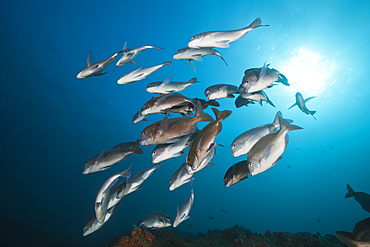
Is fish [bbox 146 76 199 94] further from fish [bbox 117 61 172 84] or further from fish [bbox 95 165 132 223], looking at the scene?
fish [bbox 95 165 132 223]

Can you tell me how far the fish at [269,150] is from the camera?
5.40 ft

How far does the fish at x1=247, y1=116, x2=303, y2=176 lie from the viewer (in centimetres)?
165

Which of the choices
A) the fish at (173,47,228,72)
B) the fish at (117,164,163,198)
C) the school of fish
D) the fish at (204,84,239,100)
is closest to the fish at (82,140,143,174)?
the school of fish

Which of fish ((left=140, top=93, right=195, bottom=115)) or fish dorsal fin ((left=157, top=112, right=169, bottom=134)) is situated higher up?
fish ((left=140, top=93, right=195, bottom=115))

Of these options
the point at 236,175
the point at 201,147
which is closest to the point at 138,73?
the point at 201,147

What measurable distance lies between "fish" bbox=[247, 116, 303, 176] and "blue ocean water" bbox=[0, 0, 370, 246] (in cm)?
345

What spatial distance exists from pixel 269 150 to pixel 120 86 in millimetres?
31077

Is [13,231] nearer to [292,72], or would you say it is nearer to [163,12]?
[163,12]

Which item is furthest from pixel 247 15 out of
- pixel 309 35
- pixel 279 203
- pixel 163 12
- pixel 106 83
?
pixel 279 203

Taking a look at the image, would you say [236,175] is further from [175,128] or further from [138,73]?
[138,73]

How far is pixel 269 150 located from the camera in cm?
164

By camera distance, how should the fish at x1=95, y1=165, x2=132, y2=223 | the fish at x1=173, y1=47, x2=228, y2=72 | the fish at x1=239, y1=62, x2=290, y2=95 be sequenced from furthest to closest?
the fish at x1=173, y1=47, x2=228, y2=72 < the fish at x1=239, y1=62, x2=290, y2=95 < the fish at x1=95, y1=165, x2=132, y2=223

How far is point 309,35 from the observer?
15602mm

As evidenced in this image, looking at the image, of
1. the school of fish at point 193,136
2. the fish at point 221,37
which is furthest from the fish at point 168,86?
the fish at point 221,37
